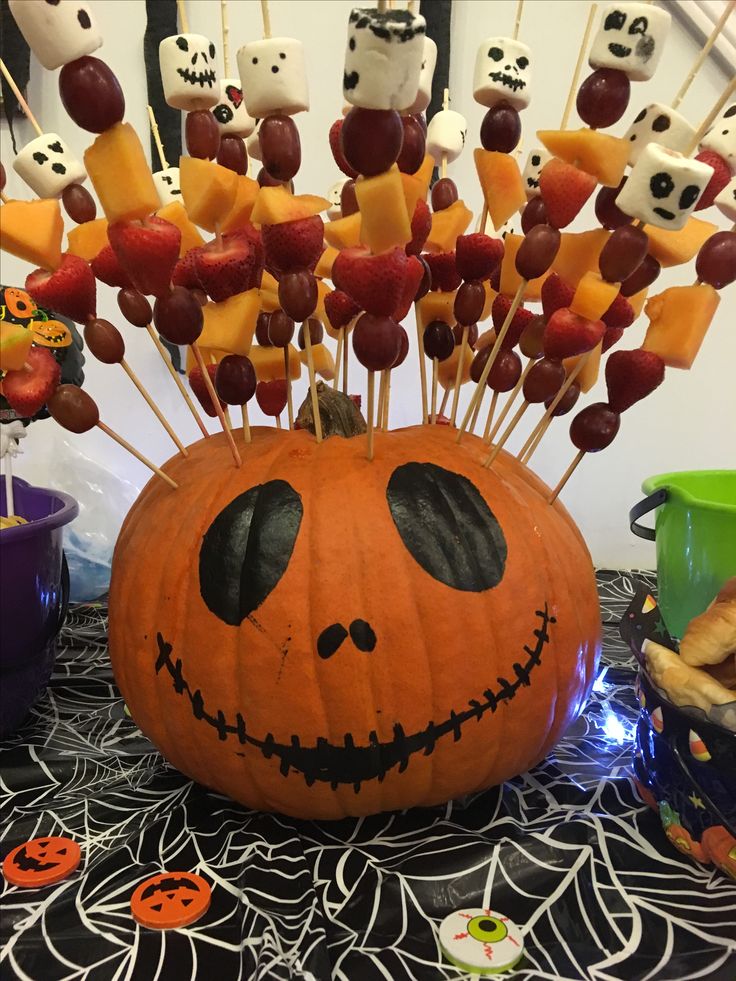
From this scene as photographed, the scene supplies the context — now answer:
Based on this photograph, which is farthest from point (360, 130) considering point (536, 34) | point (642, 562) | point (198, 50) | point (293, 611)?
point (642, 562)

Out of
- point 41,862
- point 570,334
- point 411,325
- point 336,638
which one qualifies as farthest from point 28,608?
point 411,325

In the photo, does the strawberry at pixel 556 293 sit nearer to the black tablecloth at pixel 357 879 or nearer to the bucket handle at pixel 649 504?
the bucket handle at pixel 649 504

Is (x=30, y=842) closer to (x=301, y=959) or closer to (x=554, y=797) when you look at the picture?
(x=301, y=959)

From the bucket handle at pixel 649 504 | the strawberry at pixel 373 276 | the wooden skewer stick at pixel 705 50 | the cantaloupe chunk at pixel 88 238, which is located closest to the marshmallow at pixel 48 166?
the cantaloupe chunk at pixel 88 238

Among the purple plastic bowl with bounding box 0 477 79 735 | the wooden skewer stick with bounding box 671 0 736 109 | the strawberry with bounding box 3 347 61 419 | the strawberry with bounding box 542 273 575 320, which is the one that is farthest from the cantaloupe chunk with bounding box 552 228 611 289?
the purple plastic bowl with bounding box 0 477 79 735

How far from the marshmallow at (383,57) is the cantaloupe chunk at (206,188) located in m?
0.15

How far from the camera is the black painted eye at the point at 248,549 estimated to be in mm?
602

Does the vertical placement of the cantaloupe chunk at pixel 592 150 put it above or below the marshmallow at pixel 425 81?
below

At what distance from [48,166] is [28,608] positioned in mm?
421

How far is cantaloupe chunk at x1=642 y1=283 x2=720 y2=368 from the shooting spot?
60 cm

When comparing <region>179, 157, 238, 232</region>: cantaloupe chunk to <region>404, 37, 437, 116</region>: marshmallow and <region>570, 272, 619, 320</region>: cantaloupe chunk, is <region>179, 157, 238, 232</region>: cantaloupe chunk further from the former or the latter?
<region>570, 272, 619, 320</region>: cantaloupe chunk

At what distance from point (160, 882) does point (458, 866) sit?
0.23 m

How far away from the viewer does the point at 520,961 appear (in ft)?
1.65

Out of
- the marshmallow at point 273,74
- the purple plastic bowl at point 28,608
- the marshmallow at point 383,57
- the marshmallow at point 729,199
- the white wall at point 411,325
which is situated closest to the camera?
the marshmallow at point 383,57
